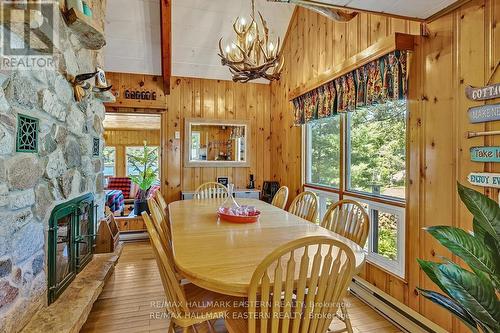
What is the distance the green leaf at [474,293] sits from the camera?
34.9 inches

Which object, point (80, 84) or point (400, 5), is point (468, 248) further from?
point (80, 84)

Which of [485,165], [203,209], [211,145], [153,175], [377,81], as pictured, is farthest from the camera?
[153,175]

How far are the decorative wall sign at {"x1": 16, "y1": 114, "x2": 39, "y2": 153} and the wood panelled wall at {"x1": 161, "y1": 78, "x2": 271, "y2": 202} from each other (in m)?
2.71

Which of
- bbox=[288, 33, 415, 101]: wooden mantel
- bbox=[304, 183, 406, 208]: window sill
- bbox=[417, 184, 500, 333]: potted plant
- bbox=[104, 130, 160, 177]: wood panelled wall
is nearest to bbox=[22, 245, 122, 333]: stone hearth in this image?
bbox=[417, 184, 500, 333]: potted plant

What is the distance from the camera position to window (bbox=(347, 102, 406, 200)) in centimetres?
232

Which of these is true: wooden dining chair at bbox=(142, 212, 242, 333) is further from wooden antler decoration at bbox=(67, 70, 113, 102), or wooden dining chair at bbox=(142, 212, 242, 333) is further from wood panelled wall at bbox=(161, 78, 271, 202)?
wood panelled wall at bbox=(161, 78, 271, 202)

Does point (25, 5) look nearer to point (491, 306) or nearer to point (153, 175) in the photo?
point (491, 306)

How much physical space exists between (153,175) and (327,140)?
11.5 ft

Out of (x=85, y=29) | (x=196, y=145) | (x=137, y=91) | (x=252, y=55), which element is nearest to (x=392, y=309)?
(x=252, y=55)

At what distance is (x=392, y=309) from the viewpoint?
221cm

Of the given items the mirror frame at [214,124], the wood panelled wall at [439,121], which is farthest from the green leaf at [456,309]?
the mirror frame at [214,124]

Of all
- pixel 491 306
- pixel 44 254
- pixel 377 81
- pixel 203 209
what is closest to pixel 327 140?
pixel 377 81

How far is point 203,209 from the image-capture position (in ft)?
8.59

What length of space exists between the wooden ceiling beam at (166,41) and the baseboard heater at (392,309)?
3464 mm
